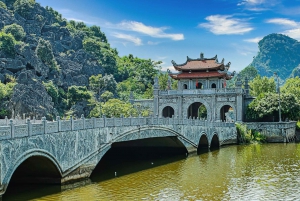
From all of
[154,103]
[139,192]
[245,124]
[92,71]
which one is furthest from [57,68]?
[139,192]

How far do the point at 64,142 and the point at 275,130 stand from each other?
3226cm

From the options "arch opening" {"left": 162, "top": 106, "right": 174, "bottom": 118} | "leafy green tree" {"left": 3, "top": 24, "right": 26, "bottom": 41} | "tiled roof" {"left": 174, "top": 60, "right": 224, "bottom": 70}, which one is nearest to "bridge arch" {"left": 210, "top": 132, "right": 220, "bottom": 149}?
"tiled roof" {"left": 174, "top": 60, "right": 224, "bottom": 70}

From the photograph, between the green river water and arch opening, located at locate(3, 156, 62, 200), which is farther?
arch opening, located at locate(3, 156, 62, 200)

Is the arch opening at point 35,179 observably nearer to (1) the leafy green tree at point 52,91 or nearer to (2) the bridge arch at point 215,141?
(2) the bridge arch at point 215,141

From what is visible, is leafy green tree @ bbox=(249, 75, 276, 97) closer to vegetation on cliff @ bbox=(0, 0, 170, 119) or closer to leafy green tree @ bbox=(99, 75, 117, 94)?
vegetation on cliff @ bbox=(0, 0, 170, 119)

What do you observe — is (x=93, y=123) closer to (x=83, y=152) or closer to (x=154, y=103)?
(x=83, y=152)

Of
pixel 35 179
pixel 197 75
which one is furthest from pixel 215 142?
pixel 35 179

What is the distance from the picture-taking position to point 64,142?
17.6 meters

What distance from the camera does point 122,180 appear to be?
20266mm

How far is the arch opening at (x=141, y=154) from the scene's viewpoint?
84.3ft

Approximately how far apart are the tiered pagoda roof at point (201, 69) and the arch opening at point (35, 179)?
3587 cm

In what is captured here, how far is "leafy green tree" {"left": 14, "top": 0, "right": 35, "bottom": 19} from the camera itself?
79750mm

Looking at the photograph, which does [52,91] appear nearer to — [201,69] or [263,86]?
[201,69]

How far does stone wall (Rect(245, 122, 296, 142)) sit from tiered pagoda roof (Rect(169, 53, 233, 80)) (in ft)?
29.8
